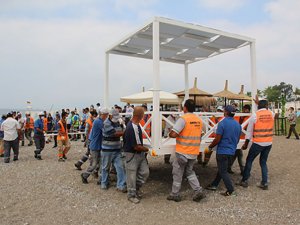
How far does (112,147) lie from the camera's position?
5770 mm

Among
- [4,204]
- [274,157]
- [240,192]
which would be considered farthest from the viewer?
[274,157]

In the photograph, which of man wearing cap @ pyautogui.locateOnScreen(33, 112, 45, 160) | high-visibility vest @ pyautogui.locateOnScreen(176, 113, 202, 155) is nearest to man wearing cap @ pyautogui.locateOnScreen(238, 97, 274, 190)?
high-visibility vest @ pyautogui.locateOnScreen(176, 113, 202, 155)

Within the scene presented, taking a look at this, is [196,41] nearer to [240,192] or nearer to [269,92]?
[240,192]

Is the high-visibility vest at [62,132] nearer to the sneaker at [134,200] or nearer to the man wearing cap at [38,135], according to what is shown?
the man wearing cap at [38,135]

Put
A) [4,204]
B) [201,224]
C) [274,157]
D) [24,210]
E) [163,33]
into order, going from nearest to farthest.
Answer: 1. [201,224]
2. [24,210]
3. [4,204]
4. [163,33]
5. [274,157]

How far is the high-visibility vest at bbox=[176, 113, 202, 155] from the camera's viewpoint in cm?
498

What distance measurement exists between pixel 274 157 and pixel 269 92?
5725 cm

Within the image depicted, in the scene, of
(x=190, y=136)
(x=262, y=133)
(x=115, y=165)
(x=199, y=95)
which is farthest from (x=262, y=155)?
(x=199, y=95)

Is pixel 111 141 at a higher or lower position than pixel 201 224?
higher

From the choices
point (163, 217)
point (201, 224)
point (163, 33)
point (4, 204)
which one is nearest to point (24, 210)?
point (4, 204)

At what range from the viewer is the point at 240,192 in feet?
18.5

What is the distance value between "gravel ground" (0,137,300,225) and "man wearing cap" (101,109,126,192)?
32cm

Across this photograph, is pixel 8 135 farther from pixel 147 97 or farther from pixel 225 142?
pixel 225 142

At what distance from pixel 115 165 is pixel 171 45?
3939 mm
